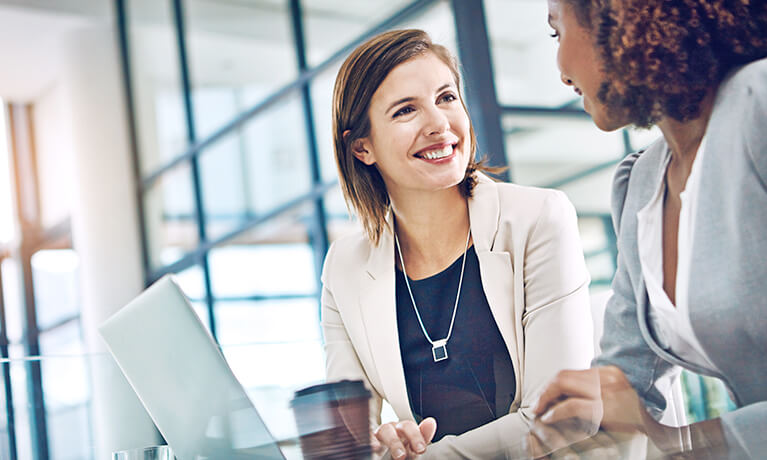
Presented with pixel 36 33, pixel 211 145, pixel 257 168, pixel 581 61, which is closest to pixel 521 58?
pixel 581 61

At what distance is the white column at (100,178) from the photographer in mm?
5410

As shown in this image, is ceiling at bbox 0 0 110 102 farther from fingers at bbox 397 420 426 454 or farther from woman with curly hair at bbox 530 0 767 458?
woman with curly hair at bbox 530 0 767 458

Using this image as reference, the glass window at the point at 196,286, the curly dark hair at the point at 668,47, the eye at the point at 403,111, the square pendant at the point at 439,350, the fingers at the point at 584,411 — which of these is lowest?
the fingers at the point at 584,411

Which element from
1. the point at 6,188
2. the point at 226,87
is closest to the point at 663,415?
the point at 226,87

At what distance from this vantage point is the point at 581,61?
103cm

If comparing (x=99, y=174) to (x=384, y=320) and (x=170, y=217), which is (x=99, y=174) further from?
(x=384, y=320)

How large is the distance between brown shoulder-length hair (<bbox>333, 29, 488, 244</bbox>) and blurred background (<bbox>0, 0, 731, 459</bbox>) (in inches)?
21.1

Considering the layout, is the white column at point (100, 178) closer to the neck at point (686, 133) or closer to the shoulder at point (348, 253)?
the shoulder at point (348, 253)

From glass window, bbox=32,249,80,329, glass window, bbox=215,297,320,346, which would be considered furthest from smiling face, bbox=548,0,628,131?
glass window, bbox=32,249,80,329

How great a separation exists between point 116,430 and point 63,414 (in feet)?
0.46

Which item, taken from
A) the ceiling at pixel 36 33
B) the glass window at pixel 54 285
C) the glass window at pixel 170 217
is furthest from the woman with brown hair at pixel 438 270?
the glass window at pixel 54 285

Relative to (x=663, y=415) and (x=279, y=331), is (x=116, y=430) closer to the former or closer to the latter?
(x=663, y=415)

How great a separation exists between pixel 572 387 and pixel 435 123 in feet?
1.75

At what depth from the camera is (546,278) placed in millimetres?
1276
